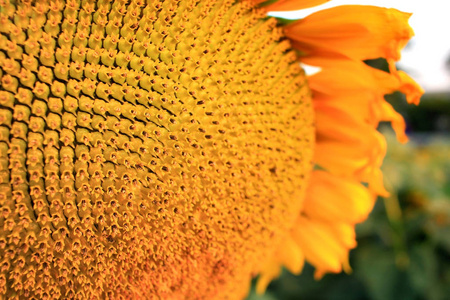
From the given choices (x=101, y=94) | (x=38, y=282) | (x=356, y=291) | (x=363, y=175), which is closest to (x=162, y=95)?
(x=101, y=94)

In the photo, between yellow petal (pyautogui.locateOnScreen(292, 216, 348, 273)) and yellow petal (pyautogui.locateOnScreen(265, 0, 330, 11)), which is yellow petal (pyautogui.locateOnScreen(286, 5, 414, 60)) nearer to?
yellow petal (pyautogui.locateOnScreen(265, 0, 330, 11))

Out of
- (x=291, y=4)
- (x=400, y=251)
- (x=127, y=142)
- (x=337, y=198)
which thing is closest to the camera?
(x=127, y=142)

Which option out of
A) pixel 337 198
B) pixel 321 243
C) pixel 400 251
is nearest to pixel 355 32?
pixel 337 198

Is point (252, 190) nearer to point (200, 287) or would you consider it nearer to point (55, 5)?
point (200, 287)

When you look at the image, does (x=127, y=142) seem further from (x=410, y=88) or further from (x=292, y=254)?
(x=292, y=254)

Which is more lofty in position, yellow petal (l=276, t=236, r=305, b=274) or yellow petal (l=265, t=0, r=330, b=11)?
yellow petal (l=265, t=0, r=330, b=11)

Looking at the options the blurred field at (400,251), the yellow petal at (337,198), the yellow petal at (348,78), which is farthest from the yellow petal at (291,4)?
the blurred field at (400,251)

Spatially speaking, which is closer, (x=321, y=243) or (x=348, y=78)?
(x=348, y=78)

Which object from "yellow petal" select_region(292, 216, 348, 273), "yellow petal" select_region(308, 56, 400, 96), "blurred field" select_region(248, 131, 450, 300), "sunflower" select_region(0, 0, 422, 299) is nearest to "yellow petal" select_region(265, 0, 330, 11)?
"sunflower" select_region(0, 0, 422, 299)
